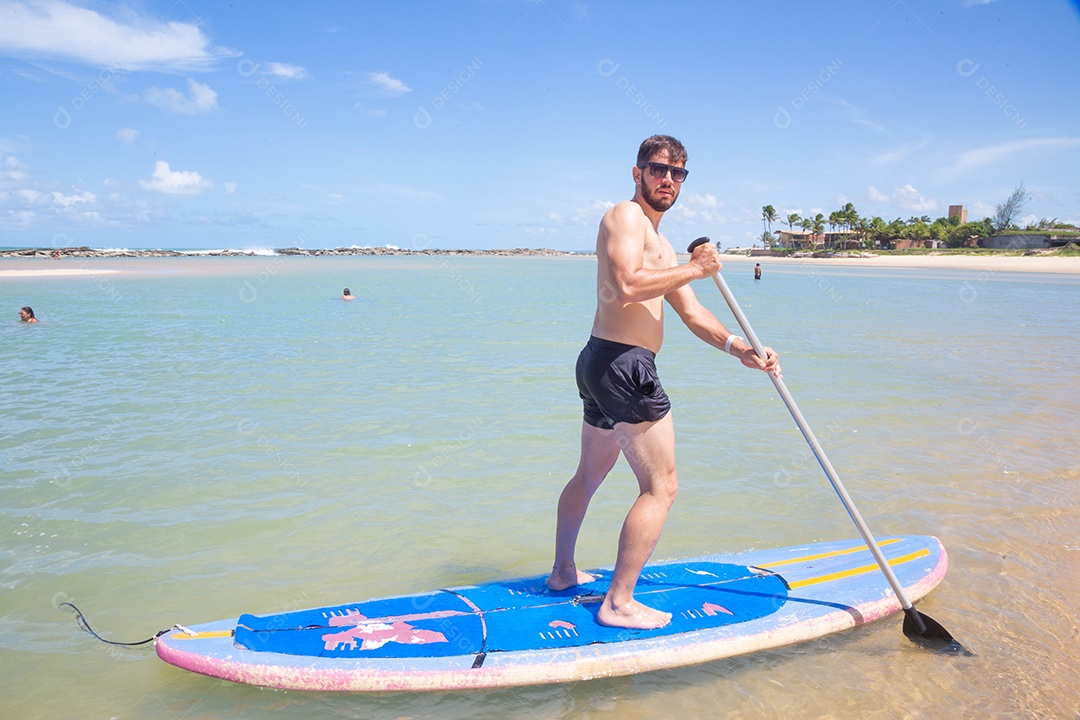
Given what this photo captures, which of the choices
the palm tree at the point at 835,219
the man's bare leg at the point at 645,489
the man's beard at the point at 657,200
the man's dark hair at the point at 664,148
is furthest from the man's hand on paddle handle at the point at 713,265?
the palm tree at the point at 835,219

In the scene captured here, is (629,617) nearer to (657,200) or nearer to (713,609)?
(713,609)

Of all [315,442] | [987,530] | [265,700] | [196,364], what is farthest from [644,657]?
[196,364]

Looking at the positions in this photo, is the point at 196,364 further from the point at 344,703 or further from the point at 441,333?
the point at 344,703

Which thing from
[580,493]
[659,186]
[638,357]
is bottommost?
[580,493]

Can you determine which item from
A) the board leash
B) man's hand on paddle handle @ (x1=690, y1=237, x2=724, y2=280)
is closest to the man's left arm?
man's hand on paddle handle @ (x1=690, y1=237, x2=724, y2=280)

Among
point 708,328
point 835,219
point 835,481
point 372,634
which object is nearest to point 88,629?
point 372,634

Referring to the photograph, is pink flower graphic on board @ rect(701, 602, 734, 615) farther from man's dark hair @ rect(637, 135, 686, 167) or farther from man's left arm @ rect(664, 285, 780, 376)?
man's dark hair @ rect(637, 135, 686, 167)

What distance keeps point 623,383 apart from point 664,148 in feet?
3.76

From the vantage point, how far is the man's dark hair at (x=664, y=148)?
124 inches

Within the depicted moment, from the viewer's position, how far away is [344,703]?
119 inches

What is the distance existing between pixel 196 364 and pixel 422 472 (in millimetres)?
7031

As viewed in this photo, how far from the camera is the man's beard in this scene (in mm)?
3213

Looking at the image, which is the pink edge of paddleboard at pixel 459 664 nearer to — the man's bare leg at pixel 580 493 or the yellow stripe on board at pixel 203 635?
the yellow stripe on board at pixel 203 635

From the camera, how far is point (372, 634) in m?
3.15
